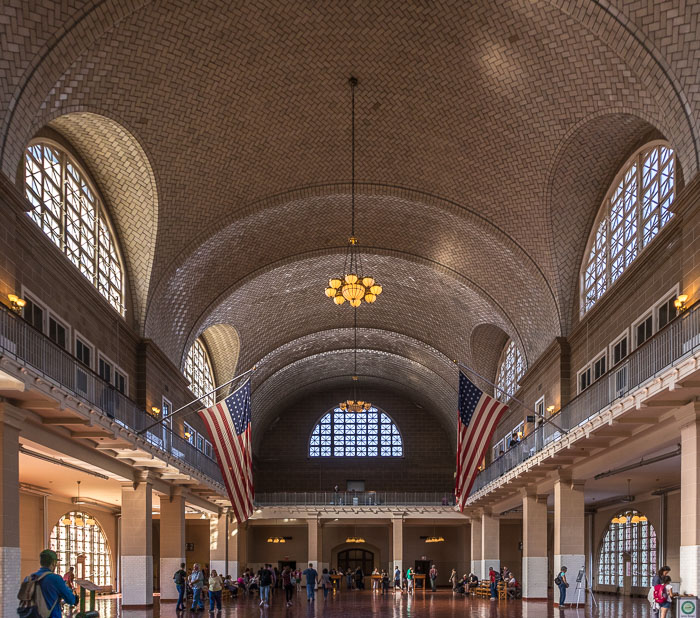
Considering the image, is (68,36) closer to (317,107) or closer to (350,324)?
(317,107)

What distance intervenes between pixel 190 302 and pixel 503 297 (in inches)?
426

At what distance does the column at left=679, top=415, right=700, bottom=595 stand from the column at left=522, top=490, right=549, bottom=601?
46.8ft

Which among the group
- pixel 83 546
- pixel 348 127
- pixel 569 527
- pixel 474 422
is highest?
pixel 348 127

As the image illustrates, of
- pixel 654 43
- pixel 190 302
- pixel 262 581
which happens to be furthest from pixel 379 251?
pixel 654 43

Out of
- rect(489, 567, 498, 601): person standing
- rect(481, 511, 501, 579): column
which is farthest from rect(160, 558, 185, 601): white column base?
rect(481, 511, 501, 579): column

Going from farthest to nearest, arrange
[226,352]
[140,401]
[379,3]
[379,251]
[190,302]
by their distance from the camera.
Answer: [226,352] < [379,251] < [190,302] < [140,401] < [379,3]

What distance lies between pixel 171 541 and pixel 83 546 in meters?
6.64

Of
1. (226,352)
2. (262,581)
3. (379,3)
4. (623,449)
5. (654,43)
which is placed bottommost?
(262,581)

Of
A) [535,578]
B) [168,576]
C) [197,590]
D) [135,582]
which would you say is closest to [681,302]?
[535,578]

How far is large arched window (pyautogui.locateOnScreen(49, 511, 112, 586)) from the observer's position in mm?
32125

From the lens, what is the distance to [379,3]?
1988 cm

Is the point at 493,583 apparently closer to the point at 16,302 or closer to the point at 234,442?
the point at 234,442

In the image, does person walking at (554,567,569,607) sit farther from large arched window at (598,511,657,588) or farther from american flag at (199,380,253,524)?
american flag at (199,380,253,524)

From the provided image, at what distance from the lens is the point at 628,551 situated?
3566cm
